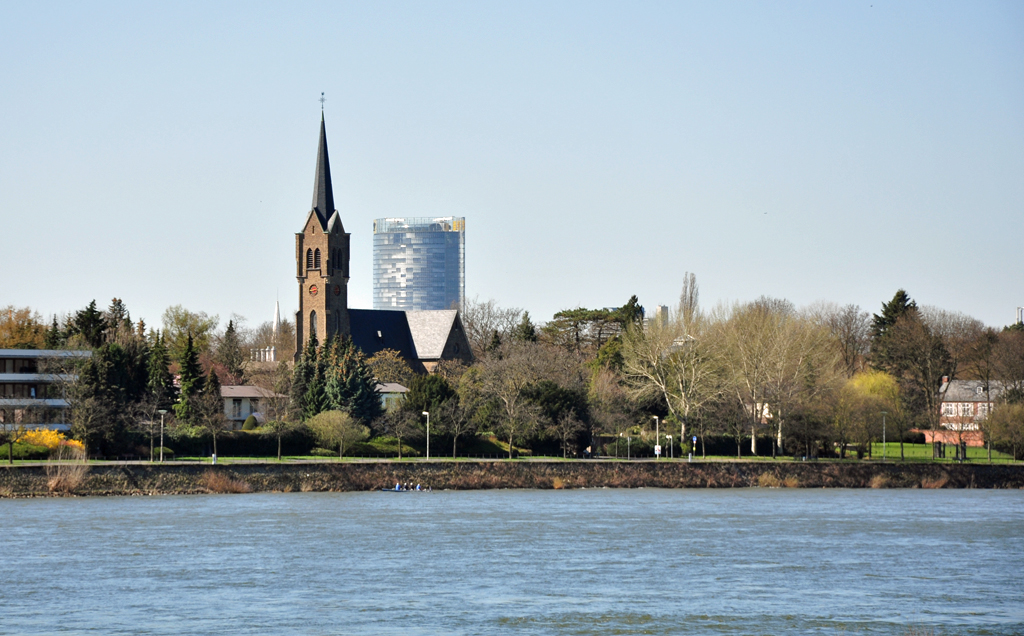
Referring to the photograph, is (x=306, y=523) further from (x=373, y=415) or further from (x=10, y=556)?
(x=373, y=415)

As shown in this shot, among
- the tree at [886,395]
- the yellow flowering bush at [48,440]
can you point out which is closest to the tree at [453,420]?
the yellow flowering bush at [48,440]

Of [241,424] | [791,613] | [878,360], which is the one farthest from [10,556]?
[878,360]

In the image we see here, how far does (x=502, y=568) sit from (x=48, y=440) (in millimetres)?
38354

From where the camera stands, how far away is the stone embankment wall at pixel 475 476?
5422cm

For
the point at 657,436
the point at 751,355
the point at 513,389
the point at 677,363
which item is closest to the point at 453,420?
the point at 513,389

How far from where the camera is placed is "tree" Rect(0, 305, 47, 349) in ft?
289

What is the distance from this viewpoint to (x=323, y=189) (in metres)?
104

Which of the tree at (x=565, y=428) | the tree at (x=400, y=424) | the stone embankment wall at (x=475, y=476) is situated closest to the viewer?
the stone embankment wall at (x=475, y=476)

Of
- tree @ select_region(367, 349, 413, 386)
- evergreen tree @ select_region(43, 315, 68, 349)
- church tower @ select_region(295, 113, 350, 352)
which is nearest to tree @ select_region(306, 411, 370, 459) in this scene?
evergreen tree @ select_region(43, 315, 68, 349)

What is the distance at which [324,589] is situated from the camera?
2880 cm

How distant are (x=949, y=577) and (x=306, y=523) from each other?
75.0ft

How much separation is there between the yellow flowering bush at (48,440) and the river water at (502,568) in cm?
1110

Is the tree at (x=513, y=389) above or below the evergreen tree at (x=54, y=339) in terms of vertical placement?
below

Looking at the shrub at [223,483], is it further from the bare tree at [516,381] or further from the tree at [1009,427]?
the tree at [1009,427]
